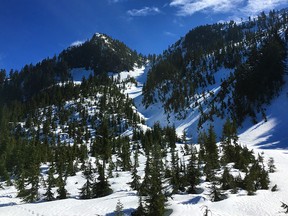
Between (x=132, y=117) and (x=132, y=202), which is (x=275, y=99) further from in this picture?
(x=132, y=202)

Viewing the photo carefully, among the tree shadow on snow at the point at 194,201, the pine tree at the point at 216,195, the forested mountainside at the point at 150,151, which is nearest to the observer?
the tree shadow on snow at the point at 194,201

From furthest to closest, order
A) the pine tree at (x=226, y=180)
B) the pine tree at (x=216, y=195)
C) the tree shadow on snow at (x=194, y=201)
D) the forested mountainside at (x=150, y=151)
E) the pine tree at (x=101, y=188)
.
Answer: the pine tree at (x=101, y=188) < the pine tree at (x=226, y=180) < the forested mountainside at (x=150, y=151) < the pine tree at (x=216, y=195) < the tree shadow on snow at (x=194, y=201)

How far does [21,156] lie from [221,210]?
65.2 meters

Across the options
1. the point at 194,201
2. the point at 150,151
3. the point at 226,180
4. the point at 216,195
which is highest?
the point at 150,151

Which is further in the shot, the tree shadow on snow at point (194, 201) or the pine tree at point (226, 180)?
the pine tree at point (226, 180)

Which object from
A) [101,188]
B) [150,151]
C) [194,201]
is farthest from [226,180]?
[150,151]

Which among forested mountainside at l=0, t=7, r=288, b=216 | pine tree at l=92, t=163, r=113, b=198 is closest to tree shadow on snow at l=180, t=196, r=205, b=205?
forested mountainside at l=0, t=7, r=288, b=216

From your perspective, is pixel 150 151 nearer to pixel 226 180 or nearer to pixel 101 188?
pixel 101 188

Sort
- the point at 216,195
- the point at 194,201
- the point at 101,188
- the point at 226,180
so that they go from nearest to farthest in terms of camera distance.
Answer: the point at 194,201 → the point at 216,195 → the point at 226,180 → the point at 101,188

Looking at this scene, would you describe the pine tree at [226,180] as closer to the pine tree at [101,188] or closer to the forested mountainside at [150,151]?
the forested mountainside at [150,151]

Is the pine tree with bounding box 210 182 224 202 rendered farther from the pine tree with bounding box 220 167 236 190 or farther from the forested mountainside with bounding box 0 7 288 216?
the pine tree with bounding box 220 167 236 190

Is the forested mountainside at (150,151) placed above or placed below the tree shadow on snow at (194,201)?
above

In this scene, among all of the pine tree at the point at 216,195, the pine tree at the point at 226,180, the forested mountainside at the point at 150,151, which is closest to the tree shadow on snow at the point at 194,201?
the forested mountainside at the point at 150,151

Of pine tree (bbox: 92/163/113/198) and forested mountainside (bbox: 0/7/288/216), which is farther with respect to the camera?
pine tree (bbox: 92/163/113/198)
